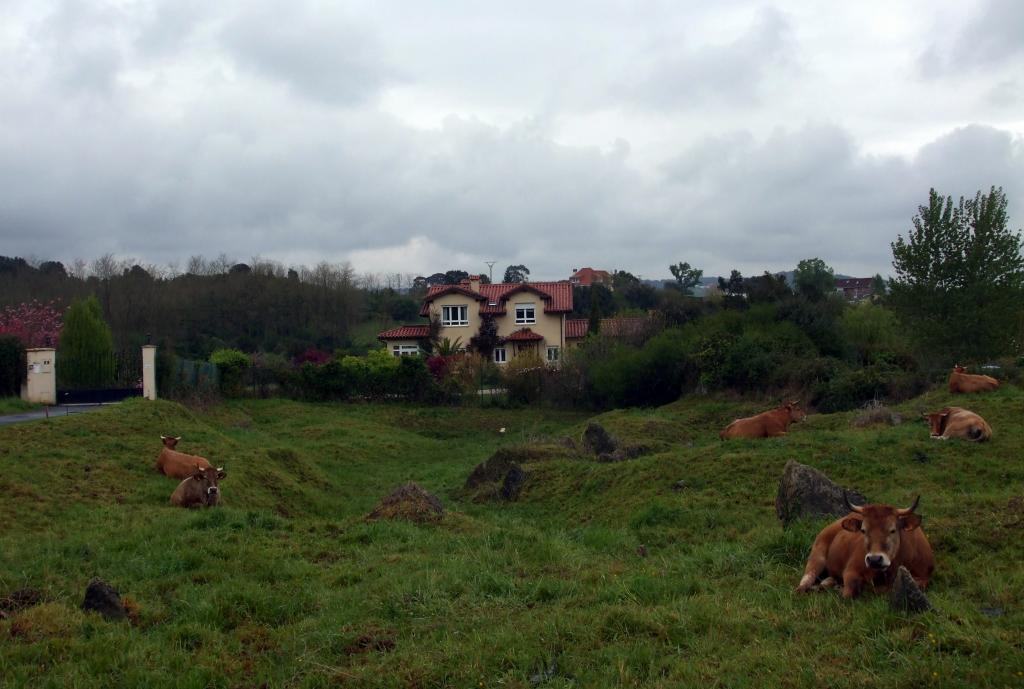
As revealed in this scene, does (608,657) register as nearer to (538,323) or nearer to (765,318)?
(765,318)

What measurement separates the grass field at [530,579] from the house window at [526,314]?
1649 inches

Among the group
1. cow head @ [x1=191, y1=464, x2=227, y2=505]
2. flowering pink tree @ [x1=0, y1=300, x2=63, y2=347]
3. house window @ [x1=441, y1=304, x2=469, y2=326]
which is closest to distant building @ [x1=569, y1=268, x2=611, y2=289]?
house window @ [x1=441, y1=304, x2=469, y2=326]

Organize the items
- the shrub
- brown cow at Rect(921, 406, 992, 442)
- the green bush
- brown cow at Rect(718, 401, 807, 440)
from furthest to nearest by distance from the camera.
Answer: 1. the shrub
2. the green bush
3. brown cow at Rect(718, 401, 807, 440)
4. brown cow at Rect(921, 406, 992, 442)

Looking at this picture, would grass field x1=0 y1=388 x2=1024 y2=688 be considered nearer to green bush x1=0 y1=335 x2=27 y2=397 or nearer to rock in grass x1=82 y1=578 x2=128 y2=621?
rock in grass x1=82 y1=578 x2=128 y2=621

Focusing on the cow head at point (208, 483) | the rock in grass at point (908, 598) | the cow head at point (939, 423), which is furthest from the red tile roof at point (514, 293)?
the rock in grass at point (908, 598)

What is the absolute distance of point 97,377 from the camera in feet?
103

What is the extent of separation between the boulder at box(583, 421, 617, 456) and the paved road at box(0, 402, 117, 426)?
40.8ft

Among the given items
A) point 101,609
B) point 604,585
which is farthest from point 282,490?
point 604,585

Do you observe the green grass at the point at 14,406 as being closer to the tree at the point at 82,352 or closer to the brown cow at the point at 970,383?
the tree at the point at 82,352

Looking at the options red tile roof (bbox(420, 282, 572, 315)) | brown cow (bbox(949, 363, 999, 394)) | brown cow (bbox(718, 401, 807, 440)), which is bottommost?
brown cow (bbox(718, 401, 807, 440))

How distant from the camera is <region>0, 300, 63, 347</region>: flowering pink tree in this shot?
38750 mm

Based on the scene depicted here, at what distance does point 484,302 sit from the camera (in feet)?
193

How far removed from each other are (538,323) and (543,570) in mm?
49729

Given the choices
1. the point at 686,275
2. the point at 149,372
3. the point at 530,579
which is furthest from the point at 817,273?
the point at 530,579
